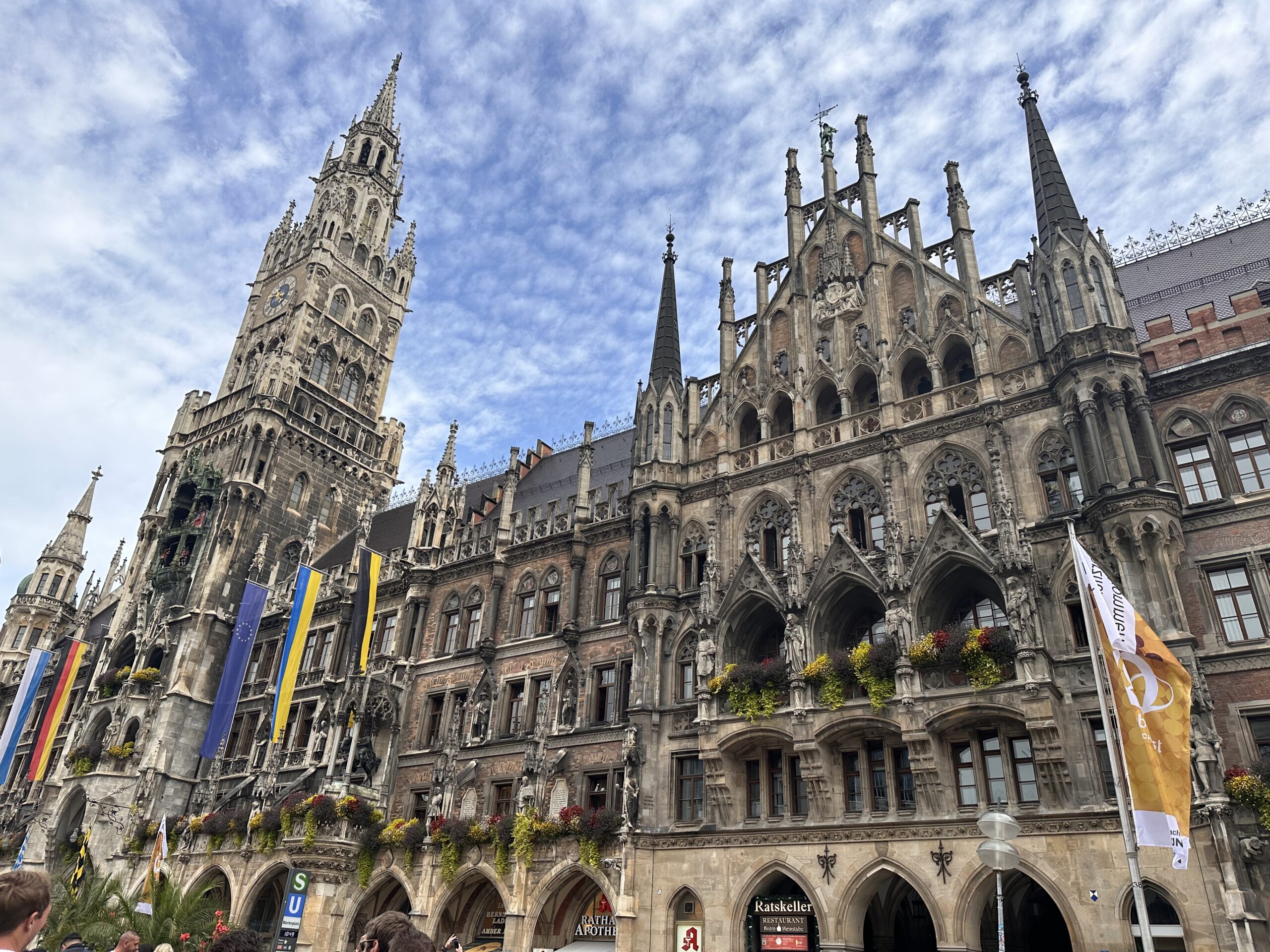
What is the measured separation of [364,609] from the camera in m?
33.7

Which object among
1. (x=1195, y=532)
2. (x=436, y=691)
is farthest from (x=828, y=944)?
(x=436, y=691)

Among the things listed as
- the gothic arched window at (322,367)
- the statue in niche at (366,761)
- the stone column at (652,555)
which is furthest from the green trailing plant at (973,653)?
the gothic arched window at (322,367)

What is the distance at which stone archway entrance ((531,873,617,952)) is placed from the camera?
25.0 metres

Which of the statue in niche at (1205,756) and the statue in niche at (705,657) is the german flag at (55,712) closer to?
the statue in niche at (705,657)

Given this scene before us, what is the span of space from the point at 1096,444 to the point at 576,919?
18967mm

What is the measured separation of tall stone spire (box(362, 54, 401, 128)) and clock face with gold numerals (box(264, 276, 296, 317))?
16.4 meters

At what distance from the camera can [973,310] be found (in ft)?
86.3

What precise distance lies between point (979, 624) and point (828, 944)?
826cm

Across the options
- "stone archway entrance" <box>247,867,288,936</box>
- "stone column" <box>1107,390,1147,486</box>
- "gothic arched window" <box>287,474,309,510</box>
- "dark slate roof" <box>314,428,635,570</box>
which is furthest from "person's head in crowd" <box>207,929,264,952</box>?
"gothic arched window" <box>287,474,309,510</box>

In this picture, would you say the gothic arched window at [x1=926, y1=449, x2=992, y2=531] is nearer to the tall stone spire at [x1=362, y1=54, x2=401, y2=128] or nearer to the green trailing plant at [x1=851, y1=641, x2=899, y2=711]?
the green trailing plant at [x1=851, y1=641, x2=899, y2=711]

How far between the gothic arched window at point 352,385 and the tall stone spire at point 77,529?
33.4 metres

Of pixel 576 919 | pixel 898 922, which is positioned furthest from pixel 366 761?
pixel 898 922

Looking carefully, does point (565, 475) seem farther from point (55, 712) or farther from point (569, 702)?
point (55, 712)

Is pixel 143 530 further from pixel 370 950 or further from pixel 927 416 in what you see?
pixel 370 950
